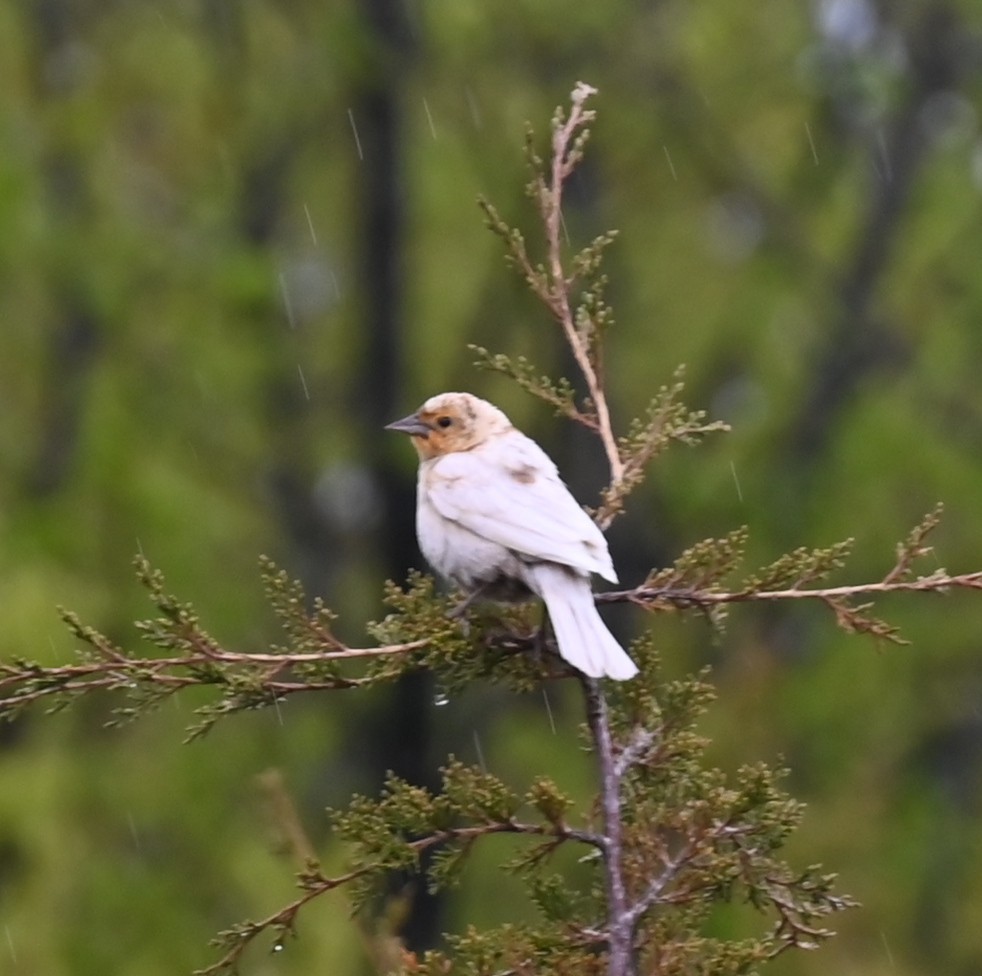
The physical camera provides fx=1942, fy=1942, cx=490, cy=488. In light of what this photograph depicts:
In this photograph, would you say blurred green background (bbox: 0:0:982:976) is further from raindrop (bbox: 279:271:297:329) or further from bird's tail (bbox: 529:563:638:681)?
bird's tail (bbox: 529:563:638:681)

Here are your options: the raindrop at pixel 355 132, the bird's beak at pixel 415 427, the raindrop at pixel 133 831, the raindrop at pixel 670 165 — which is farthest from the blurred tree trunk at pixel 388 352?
the bird's beak at pixel 415 427

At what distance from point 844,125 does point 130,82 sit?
17.9 ft

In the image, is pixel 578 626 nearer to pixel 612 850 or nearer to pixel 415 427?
pixel 612 850

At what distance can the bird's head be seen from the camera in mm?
5012

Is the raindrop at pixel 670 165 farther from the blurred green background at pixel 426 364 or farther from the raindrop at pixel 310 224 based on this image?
the raindrop at pixel 310 224

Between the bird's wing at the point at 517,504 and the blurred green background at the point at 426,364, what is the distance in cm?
704

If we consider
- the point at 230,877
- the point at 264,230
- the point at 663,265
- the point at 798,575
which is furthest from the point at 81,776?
the point at 798,575

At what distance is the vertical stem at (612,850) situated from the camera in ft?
9.48

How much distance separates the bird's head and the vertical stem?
6.12 feet

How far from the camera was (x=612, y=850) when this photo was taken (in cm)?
298

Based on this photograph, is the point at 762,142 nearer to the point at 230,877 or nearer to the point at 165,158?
the point at 165,158

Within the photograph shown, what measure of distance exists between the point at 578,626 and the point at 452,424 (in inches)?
62.2

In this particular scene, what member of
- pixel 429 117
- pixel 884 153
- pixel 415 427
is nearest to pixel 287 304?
pixel 429 117

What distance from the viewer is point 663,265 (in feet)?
51.4
